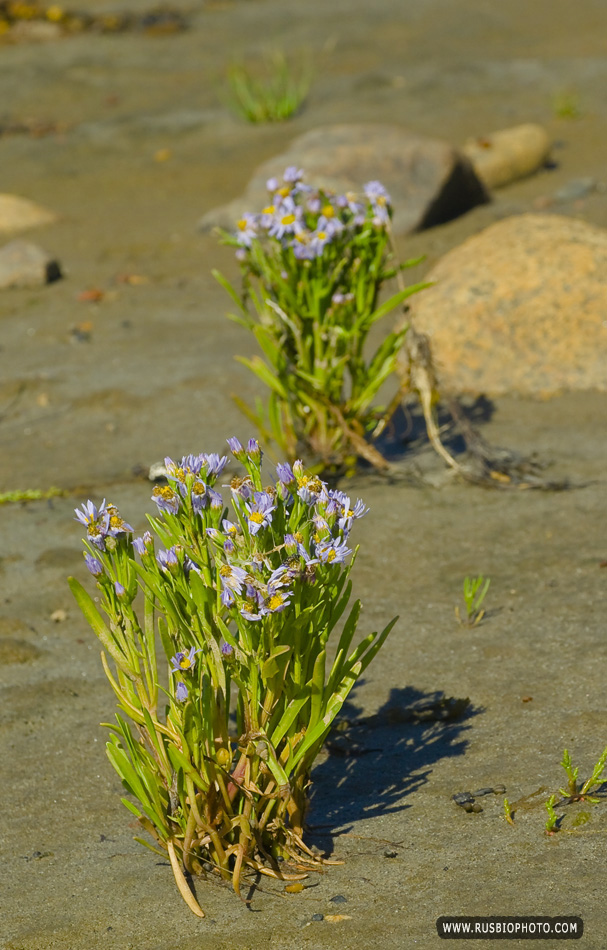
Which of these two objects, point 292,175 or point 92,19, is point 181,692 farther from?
point 92,19

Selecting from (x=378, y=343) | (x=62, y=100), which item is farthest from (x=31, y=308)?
(x=62, y=100)

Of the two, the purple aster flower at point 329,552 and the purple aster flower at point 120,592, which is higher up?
the purple aster flower at point 329,552

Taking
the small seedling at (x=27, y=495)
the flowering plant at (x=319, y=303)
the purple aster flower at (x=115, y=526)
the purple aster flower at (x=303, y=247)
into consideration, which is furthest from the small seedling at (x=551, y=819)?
the small seedling at (x=27, y=495)

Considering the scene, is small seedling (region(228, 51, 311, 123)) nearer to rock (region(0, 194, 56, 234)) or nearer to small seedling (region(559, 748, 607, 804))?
rock (region(0, 194, 56, 234))

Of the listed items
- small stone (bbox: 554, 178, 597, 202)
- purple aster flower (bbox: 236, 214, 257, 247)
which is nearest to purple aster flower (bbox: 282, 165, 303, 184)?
purple aster flower (bbox: 236, 214, 257, 247)

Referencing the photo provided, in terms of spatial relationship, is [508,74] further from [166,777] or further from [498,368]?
[166,777]

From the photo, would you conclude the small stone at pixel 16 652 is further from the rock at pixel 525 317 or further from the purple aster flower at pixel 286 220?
the rock at pixel 525 317
